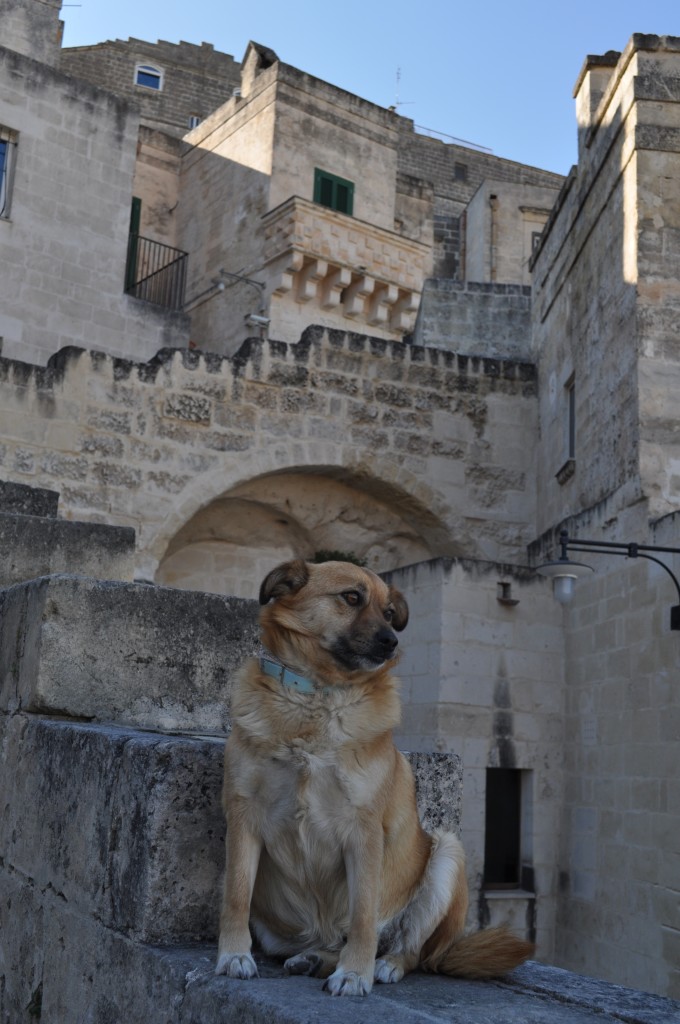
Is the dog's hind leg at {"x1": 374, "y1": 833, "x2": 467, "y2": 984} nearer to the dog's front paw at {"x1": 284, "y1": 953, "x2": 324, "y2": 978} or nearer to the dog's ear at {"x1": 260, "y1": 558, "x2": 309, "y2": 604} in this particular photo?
the dog's front paw at {"x1": 284, "y1": 953, "x2": 324, "y2": 978}

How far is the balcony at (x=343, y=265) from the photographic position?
1587 cm

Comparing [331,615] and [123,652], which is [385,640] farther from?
[123,652]

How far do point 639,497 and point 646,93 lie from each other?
3802 mm

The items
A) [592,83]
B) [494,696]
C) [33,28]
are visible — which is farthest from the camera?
[33,28]

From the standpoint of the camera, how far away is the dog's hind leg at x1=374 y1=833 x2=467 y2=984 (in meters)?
2.28

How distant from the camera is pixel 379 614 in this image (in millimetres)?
2359

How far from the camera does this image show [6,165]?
47.7 ft

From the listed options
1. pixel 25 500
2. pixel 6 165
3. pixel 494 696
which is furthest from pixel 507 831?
pixel 6 165

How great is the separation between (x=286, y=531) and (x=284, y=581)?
10546 mm

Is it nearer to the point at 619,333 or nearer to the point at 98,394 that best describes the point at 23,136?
the point at 98,394

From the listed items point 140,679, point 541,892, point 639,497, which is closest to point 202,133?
point 639,497

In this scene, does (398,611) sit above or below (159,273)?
below

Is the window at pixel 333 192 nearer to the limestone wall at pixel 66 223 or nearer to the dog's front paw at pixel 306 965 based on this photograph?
the limestone wall at pixel 66 223

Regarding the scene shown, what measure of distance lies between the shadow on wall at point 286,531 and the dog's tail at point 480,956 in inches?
382
